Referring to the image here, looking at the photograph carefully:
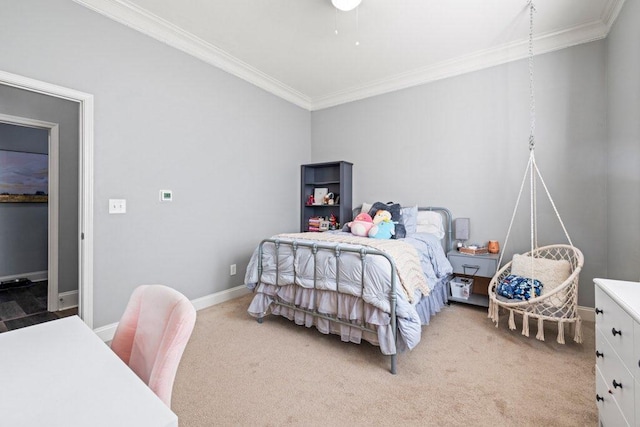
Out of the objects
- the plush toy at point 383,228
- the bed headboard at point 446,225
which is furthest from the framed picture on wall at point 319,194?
the bed headboard at point 446,225

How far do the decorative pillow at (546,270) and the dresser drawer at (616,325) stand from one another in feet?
4.59

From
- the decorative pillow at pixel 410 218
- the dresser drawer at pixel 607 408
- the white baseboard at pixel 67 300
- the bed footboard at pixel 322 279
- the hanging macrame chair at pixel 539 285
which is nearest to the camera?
the dresser drawer at pixel 607 408

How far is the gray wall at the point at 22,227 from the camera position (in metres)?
4.10

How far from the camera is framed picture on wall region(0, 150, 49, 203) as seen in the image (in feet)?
13.4

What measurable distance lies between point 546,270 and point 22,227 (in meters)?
6.68

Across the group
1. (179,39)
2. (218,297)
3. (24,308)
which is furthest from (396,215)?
(24,308)

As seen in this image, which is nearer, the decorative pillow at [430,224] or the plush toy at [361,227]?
the plush toy at [361,227]

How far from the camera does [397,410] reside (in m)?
1.60

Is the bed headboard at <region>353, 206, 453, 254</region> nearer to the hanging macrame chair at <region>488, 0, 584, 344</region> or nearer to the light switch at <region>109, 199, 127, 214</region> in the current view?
the hanging macrame chair at <region>488, 0, 584, 344</region>

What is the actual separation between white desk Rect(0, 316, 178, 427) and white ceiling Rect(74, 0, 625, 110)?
2716mm

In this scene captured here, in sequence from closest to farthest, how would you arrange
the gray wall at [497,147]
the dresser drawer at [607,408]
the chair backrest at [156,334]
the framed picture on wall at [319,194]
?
the chair backrest at [156,334] < the dresser drawer at [607,408] < the gray wall at [497,147] < the framed picture on wall at [319,194]

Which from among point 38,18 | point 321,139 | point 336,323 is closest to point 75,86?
point 38,18

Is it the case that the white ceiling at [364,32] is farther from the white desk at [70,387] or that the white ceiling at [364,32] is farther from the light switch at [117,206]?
the white desk at [70,387]

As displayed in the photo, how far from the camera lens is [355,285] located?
2.15m
